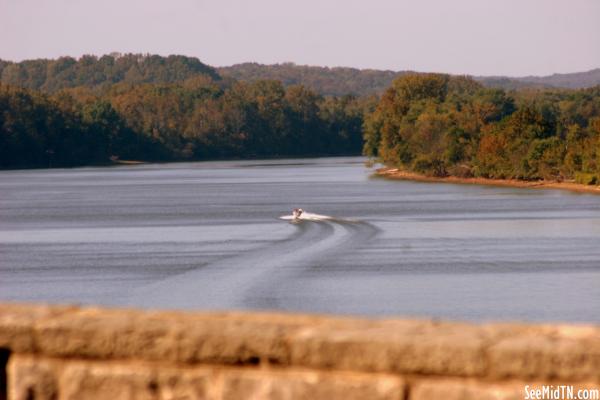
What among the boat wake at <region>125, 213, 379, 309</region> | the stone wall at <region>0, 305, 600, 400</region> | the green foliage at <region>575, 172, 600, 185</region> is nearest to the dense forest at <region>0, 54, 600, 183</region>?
the green foliage at <region>575, 172, 600, 185</region>

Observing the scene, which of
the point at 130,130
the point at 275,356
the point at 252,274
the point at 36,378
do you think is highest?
the point at 275,356

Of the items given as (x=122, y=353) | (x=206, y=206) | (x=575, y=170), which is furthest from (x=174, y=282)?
(x=575, y=170)

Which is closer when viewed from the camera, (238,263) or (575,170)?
(238,263)

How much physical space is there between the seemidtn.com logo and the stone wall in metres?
0.03

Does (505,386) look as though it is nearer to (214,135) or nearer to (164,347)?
(164,347)

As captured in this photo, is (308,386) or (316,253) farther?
(316,253)

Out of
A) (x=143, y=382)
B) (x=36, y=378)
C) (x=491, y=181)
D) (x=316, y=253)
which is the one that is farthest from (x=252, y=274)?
(x=491, y=181)

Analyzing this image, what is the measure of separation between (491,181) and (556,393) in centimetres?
10182

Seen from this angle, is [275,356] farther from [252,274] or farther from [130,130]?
[130,130]

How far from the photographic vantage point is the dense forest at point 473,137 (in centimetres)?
9588

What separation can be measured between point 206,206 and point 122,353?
223 feet

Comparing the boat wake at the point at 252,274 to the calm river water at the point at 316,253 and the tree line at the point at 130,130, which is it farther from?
the tree line at the point at 130,130

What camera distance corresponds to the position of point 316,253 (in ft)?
147

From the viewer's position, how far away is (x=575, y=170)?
3701 inches
